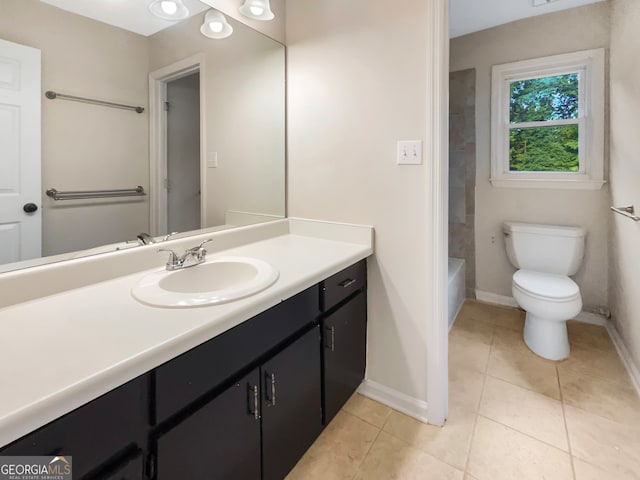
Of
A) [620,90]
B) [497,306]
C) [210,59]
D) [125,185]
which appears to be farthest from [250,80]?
[497,306]

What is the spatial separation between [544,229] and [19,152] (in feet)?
9.45

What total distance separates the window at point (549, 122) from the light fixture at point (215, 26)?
6.96ft

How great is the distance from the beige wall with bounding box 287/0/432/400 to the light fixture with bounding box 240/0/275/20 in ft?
0.70

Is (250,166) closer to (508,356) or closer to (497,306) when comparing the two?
(508,356)

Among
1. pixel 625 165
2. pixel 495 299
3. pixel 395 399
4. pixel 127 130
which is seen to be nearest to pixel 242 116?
pixel 127 130

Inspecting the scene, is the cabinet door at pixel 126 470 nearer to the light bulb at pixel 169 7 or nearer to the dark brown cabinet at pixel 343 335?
the dark brown cabinet at pixel 343 335

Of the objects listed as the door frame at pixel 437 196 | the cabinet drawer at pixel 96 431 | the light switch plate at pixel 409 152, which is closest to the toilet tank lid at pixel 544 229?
the door frame at pixel 437 196

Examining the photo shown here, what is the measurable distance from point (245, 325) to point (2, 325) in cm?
57

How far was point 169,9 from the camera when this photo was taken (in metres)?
1.26

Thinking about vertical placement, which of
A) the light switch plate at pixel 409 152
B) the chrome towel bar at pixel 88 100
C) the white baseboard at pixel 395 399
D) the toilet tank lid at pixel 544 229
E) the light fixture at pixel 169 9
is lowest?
the white baseboard at pixel 395 399

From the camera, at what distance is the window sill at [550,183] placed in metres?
2.28

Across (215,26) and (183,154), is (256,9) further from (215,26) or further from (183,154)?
(183,154)

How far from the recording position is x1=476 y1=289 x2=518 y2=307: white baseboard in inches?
107

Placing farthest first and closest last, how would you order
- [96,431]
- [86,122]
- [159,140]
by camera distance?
[159,140] < [86,122] < [96,431]
